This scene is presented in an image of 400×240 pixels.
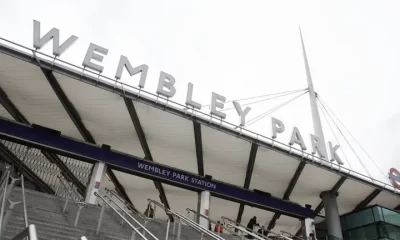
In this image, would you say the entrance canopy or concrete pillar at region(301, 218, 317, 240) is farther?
concrete pillar at region(301, 218, 317, 240)

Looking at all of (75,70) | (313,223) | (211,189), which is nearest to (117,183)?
(211,189)

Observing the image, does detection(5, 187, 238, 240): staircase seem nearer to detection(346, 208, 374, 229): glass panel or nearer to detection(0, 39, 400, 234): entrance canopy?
detection(0, 39, 400, 234): entrance canopy

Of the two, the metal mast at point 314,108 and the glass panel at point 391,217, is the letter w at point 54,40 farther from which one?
the metal mast at point 314,108

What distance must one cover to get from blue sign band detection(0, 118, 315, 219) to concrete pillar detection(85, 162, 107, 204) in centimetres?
31

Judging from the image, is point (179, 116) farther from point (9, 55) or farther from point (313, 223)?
point (313, 223)

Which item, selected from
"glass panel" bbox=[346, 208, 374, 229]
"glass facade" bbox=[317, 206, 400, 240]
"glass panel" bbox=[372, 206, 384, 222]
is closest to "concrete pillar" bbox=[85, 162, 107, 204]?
"glass facade" bbox=[317, 206, 400, 240]

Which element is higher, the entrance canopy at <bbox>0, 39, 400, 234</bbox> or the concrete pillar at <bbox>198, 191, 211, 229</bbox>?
the entrance canopy at <bbox>0, 39, 400, 234</bbox>

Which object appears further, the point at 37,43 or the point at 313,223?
the point at 313,223

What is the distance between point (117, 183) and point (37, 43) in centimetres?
1031

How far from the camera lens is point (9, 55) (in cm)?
1190

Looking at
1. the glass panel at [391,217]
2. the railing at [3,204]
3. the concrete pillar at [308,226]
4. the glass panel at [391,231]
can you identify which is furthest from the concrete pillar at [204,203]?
the railing at [3,204]

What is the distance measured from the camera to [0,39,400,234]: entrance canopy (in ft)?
43.5

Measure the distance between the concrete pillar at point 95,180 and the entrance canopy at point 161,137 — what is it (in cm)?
93

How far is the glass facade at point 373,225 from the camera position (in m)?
17.9
